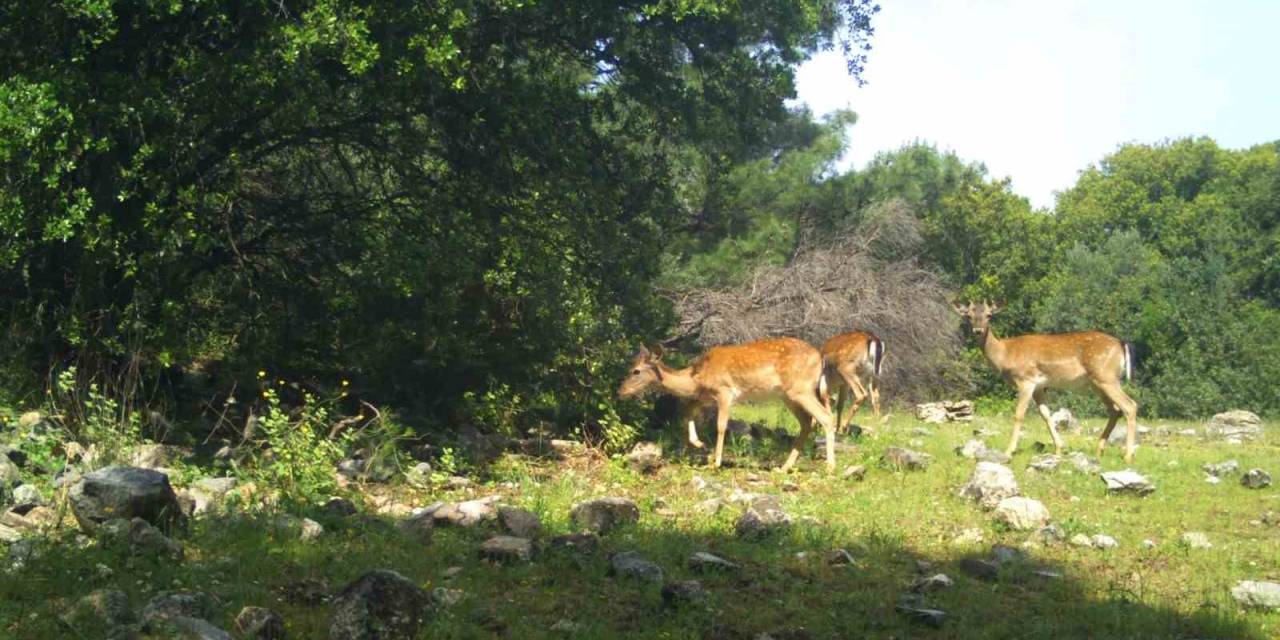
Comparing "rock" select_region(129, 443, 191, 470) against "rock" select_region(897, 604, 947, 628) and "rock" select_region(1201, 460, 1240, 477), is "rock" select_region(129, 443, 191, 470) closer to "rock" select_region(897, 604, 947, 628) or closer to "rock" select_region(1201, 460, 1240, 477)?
"rock" select_region(897, 604, 947, 628)

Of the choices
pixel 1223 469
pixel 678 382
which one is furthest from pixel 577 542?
pixel 1223 469

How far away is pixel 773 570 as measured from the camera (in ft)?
30.8

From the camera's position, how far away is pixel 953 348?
29297 millimetres

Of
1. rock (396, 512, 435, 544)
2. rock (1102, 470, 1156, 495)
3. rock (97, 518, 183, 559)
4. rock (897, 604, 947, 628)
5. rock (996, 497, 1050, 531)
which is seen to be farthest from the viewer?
rock (1102, 470, 1156, 495)

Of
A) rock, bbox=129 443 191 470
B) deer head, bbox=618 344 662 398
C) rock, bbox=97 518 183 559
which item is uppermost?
deer head, bbox=618 344 662 398

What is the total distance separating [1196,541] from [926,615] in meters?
3.84

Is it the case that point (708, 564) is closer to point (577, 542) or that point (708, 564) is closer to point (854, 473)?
point (577, 542)

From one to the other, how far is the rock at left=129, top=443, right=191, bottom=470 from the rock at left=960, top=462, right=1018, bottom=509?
7245mm

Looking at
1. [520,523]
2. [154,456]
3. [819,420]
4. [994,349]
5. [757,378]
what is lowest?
[520,523]

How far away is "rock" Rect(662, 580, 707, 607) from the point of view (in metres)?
8.24

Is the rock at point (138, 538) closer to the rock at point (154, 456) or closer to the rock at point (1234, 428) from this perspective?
the rock at point (154, 456)

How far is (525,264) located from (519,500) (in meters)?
3.53

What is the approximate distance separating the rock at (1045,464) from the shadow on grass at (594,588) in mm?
4879

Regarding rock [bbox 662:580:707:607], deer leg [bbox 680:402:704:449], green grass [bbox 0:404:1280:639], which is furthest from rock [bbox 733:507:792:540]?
deer leg [bbox 680:402:704:449]
